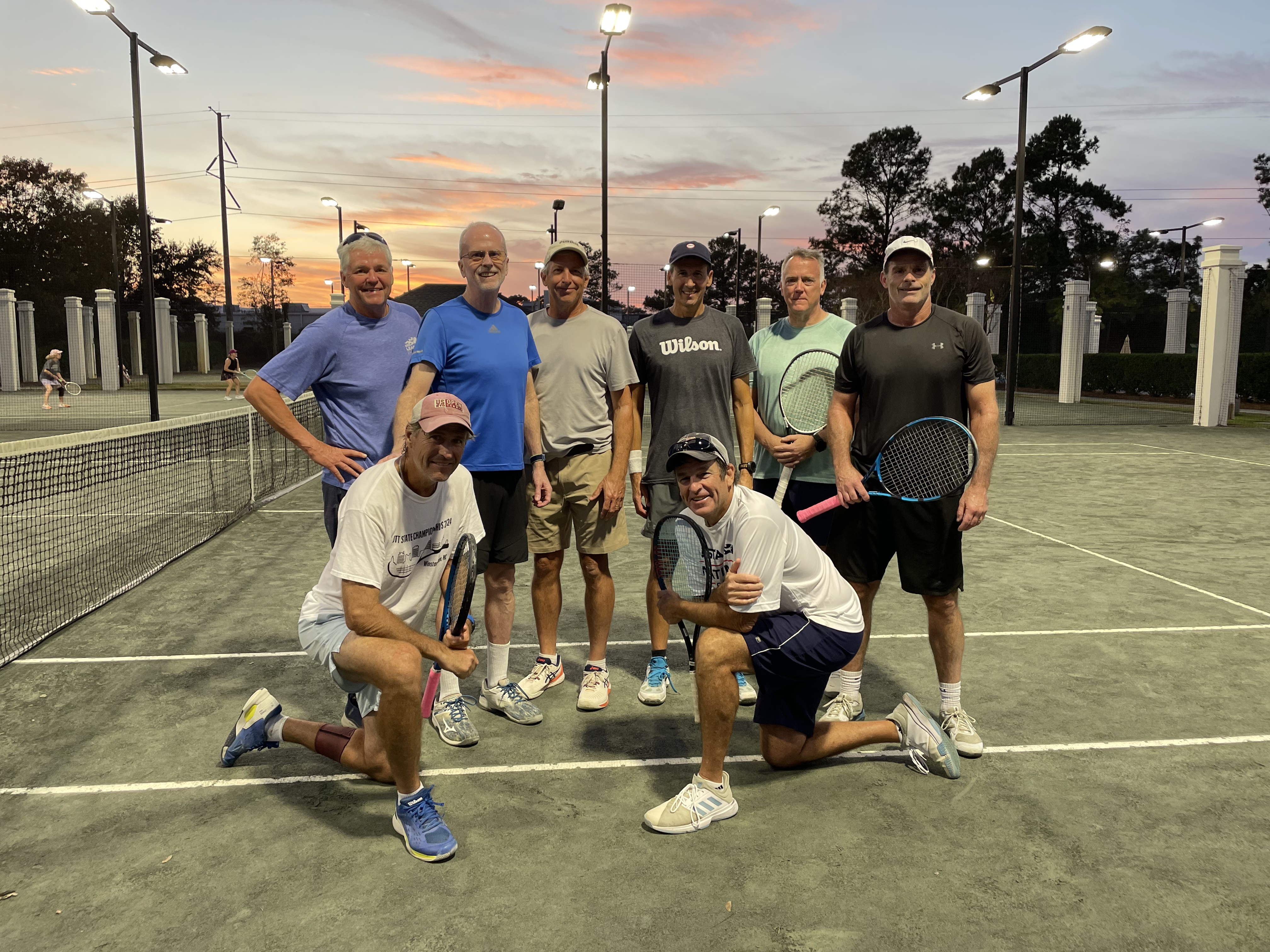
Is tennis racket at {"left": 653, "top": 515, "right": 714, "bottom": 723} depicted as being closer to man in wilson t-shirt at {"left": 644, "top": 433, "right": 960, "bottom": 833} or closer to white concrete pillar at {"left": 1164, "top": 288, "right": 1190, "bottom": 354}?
man in wilson t-shirt at {"left": 644, "top": 433, "right": 960, "bottom": 833}

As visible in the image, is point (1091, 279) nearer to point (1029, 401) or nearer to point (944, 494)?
point (1029, 401)

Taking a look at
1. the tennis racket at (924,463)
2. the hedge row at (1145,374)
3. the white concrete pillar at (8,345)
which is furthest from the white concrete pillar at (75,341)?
the tennis racket at (924,463)

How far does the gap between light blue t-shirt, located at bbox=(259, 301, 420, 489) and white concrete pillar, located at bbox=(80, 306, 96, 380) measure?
4576cm

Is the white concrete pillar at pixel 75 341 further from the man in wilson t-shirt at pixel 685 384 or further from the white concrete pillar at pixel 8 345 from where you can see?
the man in wilson t-shirt at pixel 685 384

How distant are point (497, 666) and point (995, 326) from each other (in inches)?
1762

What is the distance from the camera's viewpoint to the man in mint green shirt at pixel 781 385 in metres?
4.96

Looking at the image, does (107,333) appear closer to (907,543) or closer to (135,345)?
(135,345)

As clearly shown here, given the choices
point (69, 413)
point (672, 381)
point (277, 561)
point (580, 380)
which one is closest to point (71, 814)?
point (580, 380)

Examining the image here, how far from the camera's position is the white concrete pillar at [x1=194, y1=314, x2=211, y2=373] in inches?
2106

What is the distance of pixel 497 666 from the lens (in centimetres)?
483

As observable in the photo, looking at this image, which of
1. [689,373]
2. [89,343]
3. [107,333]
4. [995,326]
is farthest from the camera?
[995,326]

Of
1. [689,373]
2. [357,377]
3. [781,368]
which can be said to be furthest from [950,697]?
[357,377]

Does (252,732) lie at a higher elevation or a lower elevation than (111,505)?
higher

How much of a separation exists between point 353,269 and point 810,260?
2.38 metres
